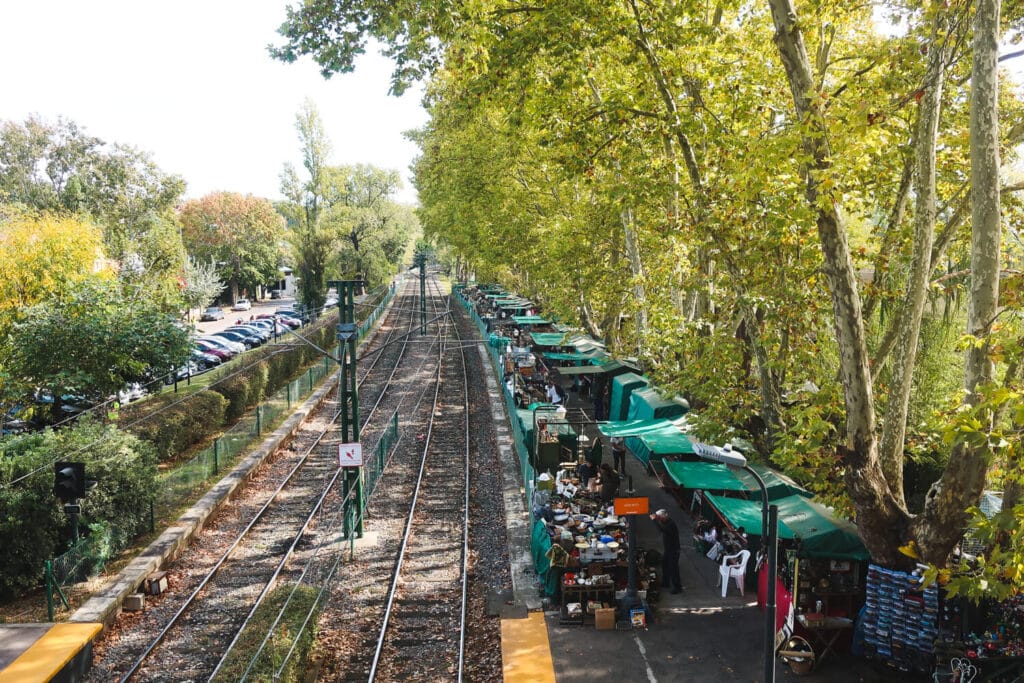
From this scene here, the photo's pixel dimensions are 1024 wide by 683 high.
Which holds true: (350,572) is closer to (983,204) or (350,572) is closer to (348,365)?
(348,365)

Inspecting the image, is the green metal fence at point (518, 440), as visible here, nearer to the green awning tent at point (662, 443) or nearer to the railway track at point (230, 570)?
the green awning tent at point (662, 443)

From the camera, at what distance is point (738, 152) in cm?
1242

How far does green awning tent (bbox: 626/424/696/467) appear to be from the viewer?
1516 centimetres

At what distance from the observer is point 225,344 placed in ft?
143

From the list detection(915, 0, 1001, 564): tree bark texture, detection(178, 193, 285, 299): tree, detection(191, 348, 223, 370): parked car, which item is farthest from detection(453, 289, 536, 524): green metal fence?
detection(178, 193, 285, 299): tree

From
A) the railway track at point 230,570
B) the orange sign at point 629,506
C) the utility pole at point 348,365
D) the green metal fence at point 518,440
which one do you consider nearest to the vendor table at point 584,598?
the orange sign at point 629,506

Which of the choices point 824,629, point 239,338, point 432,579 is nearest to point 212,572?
point 432,579

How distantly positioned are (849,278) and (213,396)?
21487 mm

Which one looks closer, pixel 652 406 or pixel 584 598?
pixel 584 598

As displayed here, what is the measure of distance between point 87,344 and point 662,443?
15.7m

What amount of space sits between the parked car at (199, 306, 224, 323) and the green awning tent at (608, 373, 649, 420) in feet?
157

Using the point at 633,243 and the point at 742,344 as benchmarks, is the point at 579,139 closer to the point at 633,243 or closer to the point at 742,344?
the point at 742,344

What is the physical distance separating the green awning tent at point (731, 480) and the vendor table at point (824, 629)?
2160 millimetres

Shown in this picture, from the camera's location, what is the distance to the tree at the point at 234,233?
6938 cm
